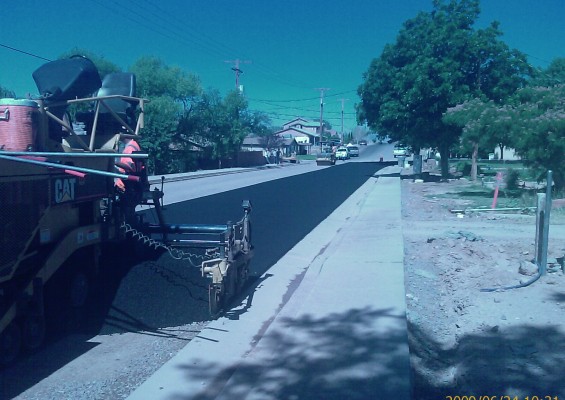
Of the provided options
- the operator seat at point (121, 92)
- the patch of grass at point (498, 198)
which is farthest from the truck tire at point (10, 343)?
the patch of grass at point (498, 198)

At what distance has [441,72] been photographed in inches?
1335

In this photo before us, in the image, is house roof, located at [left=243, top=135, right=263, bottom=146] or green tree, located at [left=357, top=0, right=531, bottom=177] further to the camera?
house roof, located at [left=243, top=135, right=263, bottom=146]

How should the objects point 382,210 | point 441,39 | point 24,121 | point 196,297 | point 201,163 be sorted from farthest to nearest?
point 201,163, point 441,39, point 382,210, point 196,297, point 24,121

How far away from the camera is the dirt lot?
5.86 m

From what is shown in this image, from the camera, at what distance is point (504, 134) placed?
24.1 metres

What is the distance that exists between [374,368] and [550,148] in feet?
59.6

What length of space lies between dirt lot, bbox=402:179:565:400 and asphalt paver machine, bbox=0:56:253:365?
2.74 m

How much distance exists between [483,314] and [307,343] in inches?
109

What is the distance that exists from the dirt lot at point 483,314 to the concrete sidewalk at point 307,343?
0.35 m

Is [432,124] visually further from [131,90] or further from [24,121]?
[24,121]

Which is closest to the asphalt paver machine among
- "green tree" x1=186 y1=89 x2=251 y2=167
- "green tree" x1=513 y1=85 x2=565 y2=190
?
"green tree" x1=513 y1=85 x2=565 y2=190

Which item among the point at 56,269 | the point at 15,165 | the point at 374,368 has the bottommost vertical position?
the point at 374,368

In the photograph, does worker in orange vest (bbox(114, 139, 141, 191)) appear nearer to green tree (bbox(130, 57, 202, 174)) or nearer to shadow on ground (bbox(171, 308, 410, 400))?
shadow on ground (bbox(171, 308, 410, 400))

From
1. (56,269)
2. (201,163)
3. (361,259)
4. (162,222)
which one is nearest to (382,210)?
(361,259)
